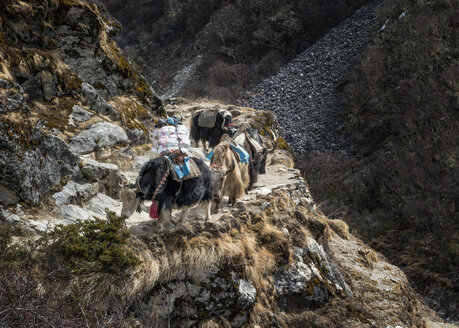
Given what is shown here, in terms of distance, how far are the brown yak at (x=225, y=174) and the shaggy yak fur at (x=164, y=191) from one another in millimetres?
478

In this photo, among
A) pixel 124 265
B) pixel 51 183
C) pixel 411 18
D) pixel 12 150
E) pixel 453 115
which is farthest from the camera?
pixel 411 18

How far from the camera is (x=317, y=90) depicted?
20266mm

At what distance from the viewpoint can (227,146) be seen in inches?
221

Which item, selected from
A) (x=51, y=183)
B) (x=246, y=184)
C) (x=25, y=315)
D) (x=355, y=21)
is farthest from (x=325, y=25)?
(x=25, y=315)

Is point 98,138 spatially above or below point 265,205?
above

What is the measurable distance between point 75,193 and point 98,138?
1931 mm

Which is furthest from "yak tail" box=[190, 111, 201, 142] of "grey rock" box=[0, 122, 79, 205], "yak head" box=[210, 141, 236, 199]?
"grey rock" box=[0, 122, 79, 205]

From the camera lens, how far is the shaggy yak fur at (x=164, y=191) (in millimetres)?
4289

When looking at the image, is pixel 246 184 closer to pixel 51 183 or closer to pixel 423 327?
pixel 51 183

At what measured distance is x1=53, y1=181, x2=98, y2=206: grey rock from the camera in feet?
16.6

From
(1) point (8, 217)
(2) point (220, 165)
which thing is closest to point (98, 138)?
(2) point (220, 165)

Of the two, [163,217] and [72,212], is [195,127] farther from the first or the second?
[163,217]

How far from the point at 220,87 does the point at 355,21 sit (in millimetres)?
9319

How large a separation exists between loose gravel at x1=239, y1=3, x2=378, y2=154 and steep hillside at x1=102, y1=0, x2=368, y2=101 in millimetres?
2115
